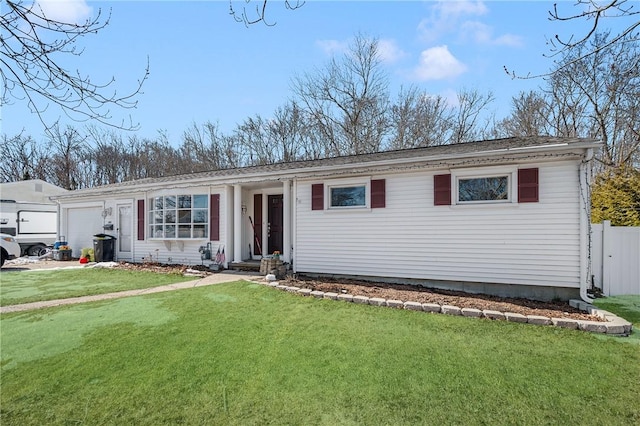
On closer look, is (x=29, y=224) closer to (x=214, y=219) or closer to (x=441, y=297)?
(x=214, y=219)

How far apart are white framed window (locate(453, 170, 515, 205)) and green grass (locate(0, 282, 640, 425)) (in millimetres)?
2906

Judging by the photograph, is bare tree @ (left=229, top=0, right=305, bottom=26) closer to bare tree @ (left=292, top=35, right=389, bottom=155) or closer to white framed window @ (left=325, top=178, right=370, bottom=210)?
white framed window @ (left=325, top=178, right=370, bottom=210)

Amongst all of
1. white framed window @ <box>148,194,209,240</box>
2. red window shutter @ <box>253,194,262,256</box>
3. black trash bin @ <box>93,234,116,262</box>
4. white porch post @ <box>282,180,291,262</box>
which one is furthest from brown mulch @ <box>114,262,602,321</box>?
black trash bin @ <box>93,234,116,262</box>

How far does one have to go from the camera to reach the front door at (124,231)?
40.6ft

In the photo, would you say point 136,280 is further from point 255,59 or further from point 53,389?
point 255,59

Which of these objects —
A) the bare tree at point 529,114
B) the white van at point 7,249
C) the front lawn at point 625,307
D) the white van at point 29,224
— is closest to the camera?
the front lawn at point 625,307

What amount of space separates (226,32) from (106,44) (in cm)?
130

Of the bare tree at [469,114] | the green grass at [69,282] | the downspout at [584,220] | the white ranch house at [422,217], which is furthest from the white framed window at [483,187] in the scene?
the bare tree at [469,114]

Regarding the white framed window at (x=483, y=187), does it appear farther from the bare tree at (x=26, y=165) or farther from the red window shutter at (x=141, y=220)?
the bare tree at (x=26, y=165)

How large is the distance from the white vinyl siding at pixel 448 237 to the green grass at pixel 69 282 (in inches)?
156

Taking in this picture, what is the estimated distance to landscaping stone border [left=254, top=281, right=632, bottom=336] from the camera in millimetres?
4492

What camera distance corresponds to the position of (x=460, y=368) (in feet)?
11.3

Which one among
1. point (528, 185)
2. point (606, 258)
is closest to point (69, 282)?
point (528, 185)

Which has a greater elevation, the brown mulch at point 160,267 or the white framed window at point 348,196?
the white framed window at point 348,196
